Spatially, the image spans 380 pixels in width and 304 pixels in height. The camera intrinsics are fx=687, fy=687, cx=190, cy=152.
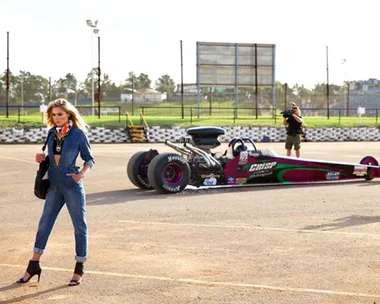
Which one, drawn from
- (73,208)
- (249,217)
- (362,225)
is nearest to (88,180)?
(249,217)

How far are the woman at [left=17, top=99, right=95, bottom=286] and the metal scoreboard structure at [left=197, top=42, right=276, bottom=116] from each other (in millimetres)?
36727

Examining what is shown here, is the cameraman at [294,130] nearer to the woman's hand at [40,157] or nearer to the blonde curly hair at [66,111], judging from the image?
the blonde curly hair at [66,111]

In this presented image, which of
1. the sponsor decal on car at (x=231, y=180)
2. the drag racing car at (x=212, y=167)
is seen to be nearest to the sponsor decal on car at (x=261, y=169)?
the drag racing car at (x=212, y=167)

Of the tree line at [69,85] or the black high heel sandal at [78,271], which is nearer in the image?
the black high heel sandal at [78,271]

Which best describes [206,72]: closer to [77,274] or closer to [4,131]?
[4,131]

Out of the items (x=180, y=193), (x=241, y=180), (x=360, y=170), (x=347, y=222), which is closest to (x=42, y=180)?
(x=347, y=222)

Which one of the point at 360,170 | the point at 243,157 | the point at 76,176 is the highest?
the point at 76,176

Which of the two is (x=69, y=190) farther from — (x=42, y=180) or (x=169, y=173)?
(x=169, y=173)

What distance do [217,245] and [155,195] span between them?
423 cm

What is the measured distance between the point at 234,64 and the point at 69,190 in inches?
1501

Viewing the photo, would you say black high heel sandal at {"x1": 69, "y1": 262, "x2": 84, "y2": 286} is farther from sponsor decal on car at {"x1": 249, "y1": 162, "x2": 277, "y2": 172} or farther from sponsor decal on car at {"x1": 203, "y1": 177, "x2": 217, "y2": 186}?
sponsor decal on car at {"x1": 249, "y1": 162, "x2": 277, "y2": 172}

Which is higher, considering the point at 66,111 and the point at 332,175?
the point at 66,111

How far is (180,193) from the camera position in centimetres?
1144

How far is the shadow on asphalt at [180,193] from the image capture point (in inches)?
422
